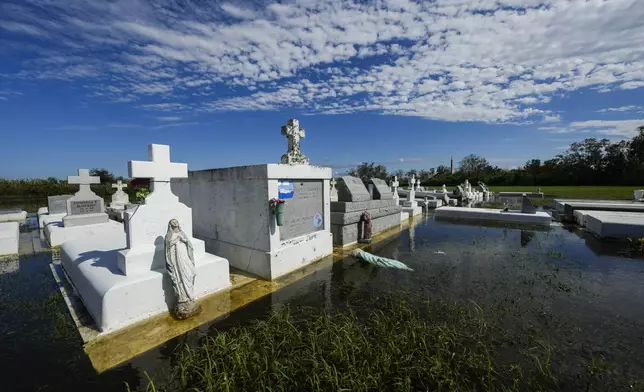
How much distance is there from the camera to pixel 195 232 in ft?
27.9

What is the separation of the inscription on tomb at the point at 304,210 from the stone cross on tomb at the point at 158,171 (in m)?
2.69

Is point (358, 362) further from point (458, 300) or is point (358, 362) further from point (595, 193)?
Result: point (595, 193)

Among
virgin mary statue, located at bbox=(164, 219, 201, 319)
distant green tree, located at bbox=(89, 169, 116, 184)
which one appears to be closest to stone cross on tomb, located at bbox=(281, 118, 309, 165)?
virgin mary statue, located at bbox=(164, 219, 201, 319)

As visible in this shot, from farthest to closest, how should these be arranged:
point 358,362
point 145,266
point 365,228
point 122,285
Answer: point 365,228
point 145,266
point 122,285
point 358,362

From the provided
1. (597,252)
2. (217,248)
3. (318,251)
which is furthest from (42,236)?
(597,252)

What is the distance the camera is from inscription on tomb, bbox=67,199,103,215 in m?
9.91

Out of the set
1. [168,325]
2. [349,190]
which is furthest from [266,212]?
[349,190]

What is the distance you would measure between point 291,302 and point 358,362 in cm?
223

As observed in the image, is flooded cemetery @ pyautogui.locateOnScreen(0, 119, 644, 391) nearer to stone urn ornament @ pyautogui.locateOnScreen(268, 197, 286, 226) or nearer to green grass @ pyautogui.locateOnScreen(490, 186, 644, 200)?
stone urn ornament @ pyautogui.locateOnScreen(268, 197, 286, 226)

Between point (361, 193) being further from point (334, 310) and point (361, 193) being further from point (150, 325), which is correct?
point (150, 325)

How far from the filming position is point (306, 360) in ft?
10.4

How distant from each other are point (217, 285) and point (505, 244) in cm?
943

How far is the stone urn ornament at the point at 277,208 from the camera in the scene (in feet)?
20.4

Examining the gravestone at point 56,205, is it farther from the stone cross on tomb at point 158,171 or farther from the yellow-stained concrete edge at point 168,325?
the stone cross on tomb at point 158,171
